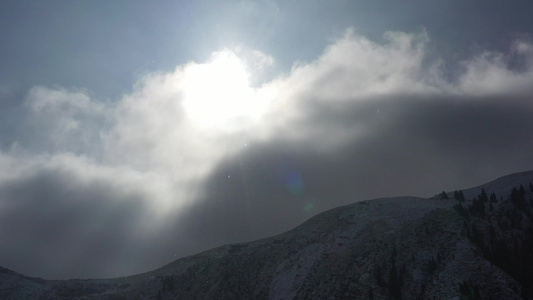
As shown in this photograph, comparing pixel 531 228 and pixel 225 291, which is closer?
pixel 531 228

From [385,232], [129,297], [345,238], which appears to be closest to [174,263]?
[129,297]

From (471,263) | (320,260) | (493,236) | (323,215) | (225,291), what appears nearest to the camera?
(471,263)

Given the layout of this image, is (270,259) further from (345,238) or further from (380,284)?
(380,284)

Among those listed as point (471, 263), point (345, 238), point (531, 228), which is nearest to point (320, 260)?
point (345, 238)

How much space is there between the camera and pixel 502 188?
101m

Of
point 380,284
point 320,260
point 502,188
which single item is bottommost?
point 380,284

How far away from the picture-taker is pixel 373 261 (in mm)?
75312

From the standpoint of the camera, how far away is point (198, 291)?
9450 cm

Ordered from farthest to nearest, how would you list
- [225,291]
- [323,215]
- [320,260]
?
[323,215] → [225,291] → [320,260]

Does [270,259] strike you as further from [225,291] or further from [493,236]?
[493,236]

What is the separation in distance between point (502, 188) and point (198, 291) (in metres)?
84.4

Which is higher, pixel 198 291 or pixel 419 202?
pixel 419 202

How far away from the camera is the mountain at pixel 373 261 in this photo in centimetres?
6400

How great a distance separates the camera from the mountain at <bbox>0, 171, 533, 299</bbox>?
64.0 m
